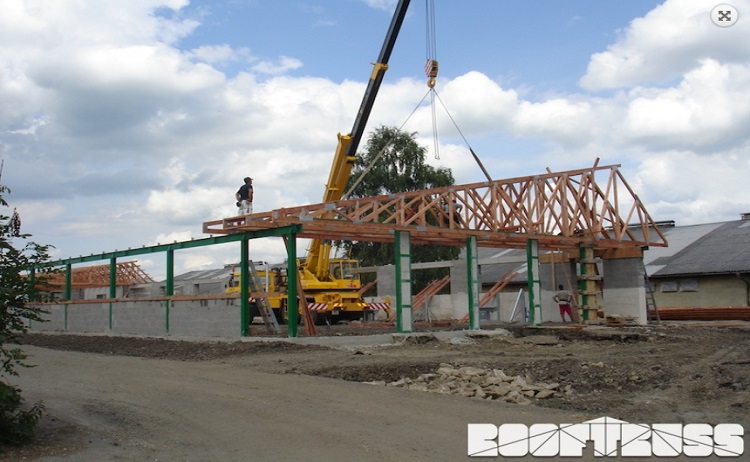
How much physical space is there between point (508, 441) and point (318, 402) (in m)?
3.39

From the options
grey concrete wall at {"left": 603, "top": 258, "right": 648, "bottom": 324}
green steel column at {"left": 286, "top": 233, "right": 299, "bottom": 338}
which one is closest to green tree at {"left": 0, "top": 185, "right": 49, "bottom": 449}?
green steel column at {"left": 286, "top": 233, "right": 299, "bottom": 338}

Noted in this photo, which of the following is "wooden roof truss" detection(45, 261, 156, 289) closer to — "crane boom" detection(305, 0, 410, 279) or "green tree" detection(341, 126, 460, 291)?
"green tree" detection(341, 126, 460, 291)

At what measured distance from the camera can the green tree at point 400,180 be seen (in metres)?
48.7

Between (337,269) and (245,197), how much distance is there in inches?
406

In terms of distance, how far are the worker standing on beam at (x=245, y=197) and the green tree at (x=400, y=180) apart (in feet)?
86.8

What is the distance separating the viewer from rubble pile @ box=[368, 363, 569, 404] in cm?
1144

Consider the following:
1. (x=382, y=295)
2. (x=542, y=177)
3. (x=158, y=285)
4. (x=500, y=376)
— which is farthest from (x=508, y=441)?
(x=158, y=285)

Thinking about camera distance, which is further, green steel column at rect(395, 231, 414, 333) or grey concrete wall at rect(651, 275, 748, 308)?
grey concrete wall at rect(651, 275, 748, 308)

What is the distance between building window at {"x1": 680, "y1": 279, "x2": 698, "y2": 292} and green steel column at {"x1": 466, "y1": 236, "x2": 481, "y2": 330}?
13809mm

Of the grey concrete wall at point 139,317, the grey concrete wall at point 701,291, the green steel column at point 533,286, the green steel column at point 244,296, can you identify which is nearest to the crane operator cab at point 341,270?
the grey concrete wall at point 139,317

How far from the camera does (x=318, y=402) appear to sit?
10.8 meters

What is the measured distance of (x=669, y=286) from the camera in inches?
1339

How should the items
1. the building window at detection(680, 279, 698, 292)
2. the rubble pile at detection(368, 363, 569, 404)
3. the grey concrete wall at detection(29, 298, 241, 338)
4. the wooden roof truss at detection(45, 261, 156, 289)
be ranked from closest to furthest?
1. the rubble pile at detection(368, 363, 569, 404)
2. the grey concrete wall at detection(29, 298, 241, 338)
3. the building window at detection(680, 279, 698, 292)
4. the wooden roof truss at detection(45, 261, 156, 289)

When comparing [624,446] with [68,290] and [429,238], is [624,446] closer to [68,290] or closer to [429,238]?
[429,238]
